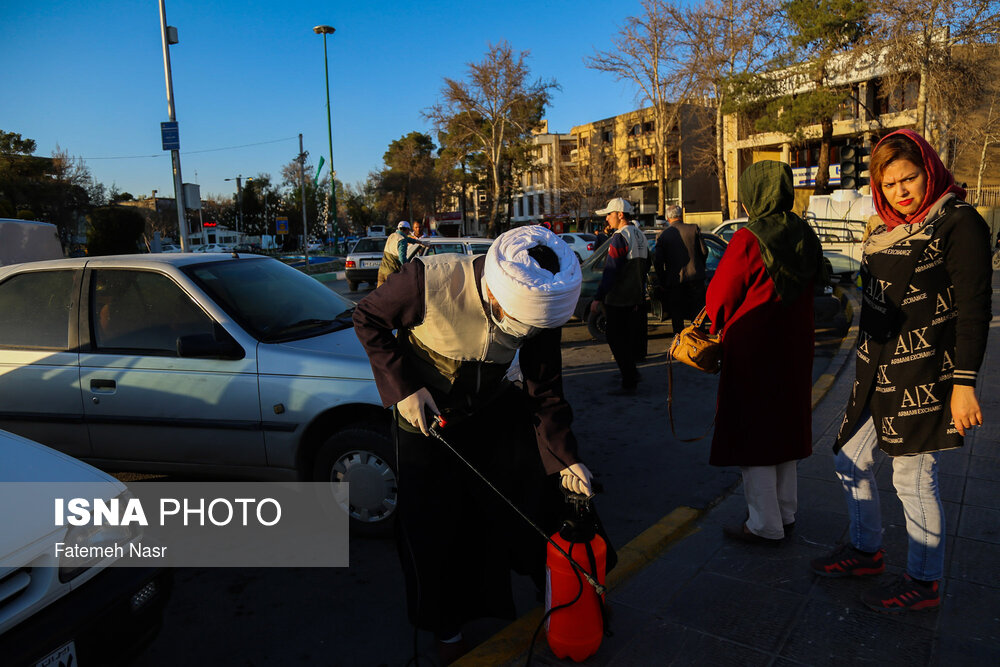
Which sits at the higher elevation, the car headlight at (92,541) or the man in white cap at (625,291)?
the man in white cap at (625,291)

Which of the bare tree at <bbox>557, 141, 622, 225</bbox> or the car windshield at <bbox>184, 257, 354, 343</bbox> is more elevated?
the bare tree at <bbox>557, 141, 622, 225</bbox>

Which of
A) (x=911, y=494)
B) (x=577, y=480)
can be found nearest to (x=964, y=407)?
(x=911, y=494)

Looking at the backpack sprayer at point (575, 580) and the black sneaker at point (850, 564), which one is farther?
the black sneaker at point (850, 564)

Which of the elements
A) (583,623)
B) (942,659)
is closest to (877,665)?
(942,659)

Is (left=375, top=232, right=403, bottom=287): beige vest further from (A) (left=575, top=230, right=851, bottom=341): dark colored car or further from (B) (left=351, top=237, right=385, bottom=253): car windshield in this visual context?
(B) (left=351, top=237, right=385, bottom=253): car windshield

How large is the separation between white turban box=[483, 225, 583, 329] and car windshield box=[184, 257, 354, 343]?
88.1 inches

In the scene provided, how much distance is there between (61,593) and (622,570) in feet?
7.55

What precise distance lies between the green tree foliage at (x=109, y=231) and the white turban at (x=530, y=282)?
1821 cm

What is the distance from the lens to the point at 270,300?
428 centimetres

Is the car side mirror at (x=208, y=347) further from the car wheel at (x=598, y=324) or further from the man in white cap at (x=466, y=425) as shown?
the car wheel at (x=598, y=324)

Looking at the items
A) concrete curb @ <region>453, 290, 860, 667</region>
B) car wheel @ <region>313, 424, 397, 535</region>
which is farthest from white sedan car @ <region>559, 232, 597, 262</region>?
car wheel @ <region>313, 424, 397, 535</region>

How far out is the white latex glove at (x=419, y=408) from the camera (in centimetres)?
235

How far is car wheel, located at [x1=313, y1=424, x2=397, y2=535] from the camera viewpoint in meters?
3.62

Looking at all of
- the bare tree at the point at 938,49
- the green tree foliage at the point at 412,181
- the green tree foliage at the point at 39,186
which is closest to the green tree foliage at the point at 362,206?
the green tree foliage at the point at 412,181
